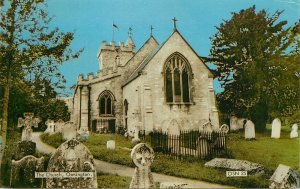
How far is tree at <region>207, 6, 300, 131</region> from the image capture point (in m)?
12.1

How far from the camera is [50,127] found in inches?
474

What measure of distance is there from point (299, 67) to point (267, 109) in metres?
2.78

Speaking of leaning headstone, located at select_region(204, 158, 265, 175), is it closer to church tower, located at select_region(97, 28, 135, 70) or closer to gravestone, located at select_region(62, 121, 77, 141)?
gravestone, located at select_region(62, 121, 77, 141)

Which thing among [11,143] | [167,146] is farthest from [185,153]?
[11,143]

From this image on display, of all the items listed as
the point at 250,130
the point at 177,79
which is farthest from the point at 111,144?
the point at 250,130

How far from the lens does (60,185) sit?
7.78 meters

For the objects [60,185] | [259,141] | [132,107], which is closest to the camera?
[60,185]

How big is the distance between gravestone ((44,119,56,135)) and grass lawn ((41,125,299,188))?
309 mm

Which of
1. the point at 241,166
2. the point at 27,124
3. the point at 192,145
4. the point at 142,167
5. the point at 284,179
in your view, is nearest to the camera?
the point at 142,167

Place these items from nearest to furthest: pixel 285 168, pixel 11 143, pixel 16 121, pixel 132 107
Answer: pixel 285 168, pixel 11 143, pixel 16 121, pixel 132 107

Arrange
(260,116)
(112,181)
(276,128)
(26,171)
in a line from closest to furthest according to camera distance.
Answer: (26,171) → (112,181) → (276,128) → (260,116)

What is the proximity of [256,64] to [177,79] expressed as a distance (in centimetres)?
423

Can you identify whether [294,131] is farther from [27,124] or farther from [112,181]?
[27,124]

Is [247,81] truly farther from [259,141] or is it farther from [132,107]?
[132,107]
